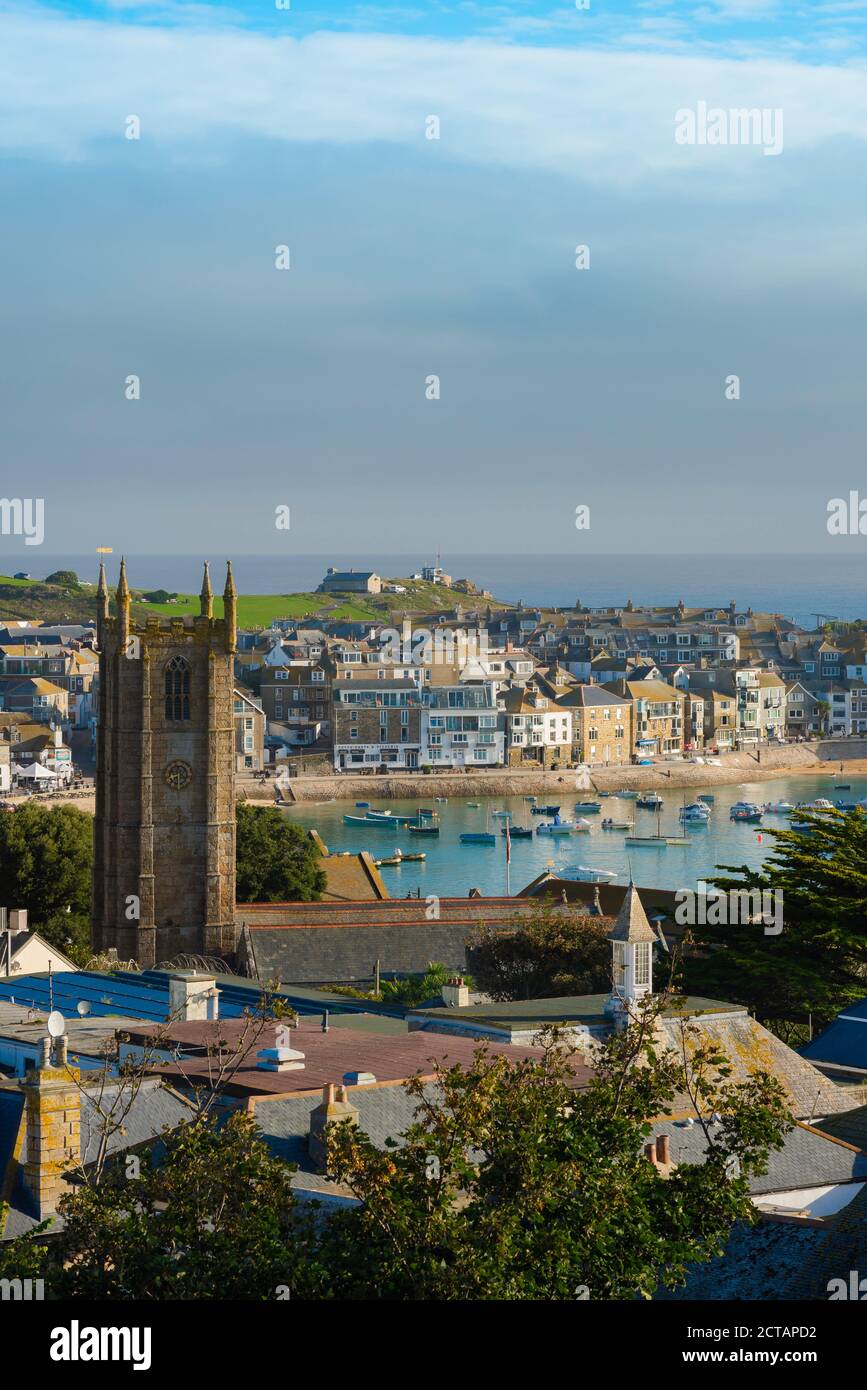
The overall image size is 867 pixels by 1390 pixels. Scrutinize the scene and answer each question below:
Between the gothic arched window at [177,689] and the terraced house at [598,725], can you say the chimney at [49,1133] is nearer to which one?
the gothic arched window at [177,689]

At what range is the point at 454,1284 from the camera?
13.0 m

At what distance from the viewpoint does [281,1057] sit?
69.7 ft

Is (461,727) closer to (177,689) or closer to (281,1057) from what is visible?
(177,689)

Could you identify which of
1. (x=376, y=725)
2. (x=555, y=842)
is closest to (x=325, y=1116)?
(x=555, y=842)

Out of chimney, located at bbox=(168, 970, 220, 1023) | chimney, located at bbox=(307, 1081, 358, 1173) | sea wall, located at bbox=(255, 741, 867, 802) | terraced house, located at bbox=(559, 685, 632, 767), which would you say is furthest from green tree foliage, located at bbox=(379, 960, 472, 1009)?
terraced house, located at bbox=(559, 685, 632, 767)

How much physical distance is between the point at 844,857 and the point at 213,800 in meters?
14.4

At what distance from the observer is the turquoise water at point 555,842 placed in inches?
3223

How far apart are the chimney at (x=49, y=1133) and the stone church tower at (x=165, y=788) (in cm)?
2893

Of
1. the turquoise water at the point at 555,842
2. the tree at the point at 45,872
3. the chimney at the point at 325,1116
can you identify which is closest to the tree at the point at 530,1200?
the chimney at the point at 325,1116

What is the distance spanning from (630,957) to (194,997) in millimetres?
5984

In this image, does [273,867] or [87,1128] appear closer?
[87,1128]

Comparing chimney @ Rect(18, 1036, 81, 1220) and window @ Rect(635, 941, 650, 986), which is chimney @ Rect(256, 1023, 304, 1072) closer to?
chimney @ Rect(18, 1036, 81, 1220)
